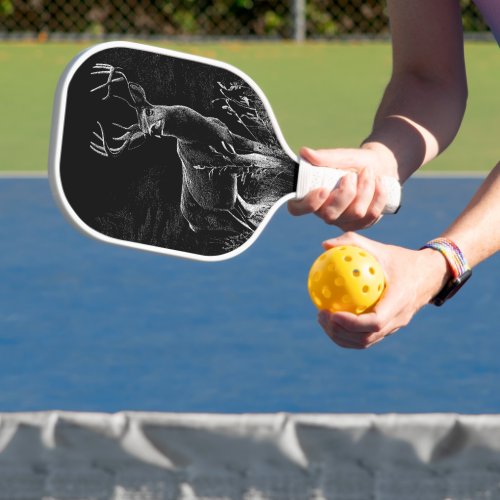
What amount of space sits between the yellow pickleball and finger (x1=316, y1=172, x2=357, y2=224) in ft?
0.28

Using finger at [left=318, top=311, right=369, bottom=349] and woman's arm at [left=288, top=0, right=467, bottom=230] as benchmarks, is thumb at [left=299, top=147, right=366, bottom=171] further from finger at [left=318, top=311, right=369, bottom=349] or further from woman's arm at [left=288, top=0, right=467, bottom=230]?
finger at [left=318, top=311, right=369, bottom=349]

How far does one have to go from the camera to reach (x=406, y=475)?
7.45 ft

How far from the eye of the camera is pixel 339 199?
223 cm

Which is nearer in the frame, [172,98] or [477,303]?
[172,98]

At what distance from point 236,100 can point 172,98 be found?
6.1 inches

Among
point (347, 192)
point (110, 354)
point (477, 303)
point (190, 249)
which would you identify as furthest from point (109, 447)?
point (477, 303)

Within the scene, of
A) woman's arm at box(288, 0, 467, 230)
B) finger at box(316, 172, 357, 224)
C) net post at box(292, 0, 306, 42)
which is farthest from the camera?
net post at box(292, 0, 306, 42)

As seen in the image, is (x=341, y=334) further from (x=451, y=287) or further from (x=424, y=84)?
(x=424, y=84)

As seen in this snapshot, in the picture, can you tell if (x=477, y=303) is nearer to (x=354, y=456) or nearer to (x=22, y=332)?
(x=22, y=332)

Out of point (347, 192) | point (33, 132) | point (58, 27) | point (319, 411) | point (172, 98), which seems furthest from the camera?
point (58, 27)

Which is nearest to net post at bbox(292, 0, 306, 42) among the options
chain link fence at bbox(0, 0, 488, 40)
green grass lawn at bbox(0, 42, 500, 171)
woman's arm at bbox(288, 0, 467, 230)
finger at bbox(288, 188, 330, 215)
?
chain link fence at bbox(0, 0, 488, 40)

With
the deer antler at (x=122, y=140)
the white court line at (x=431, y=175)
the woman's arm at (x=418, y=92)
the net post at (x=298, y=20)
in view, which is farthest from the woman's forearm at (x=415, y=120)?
the net post at (x=298, y=20)

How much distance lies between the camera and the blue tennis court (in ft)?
13.1

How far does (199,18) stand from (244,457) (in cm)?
1073
